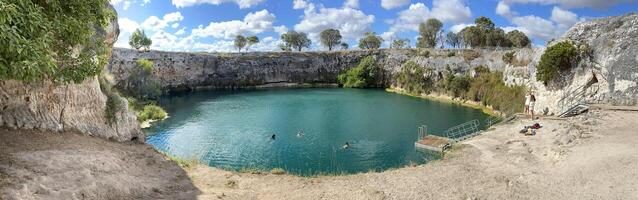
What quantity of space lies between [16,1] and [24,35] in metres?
0.84

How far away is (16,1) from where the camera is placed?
1075 cm

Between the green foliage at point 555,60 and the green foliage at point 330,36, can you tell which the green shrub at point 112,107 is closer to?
the green foliage at point 555,60

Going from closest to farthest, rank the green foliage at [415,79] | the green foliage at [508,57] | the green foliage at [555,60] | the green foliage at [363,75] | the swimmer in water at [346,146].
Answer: the swimmer in water at [346,146]
the green foliage at [555,60]
the green foliage at [508,57]
the green foliage at [415,79]
the green foliage at [363,75]

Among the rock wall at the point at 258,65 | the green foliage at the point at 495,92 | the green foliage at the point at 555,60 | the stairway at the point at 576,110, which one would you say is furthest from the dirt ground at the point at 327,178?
the rock wall at the point at 258,65

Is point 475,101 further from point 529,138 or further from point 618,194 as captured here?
point 618,194

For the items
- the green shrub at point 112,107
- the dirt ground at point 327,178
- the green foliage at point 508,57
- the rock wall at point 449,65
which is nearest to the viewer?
the dirt ground at point 327,178

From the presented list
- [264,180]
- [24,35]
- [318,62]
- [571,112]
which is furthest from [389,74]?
[24,35]

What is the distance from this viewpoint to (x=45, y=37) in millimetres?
11555

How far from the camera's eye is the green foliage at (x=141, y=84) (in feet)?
222

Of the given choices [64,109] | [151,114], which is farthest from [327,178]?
[151,114]

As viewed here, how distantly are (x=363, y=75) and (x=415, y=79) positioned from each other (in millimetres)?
20521

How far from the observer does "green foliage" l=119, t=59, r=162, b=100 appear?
67.8 m

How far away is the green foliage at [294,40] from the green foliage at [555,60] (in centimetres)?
9838

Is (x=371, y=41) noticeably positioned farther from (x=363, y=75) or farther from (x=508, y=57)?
(x=508, y=57)
